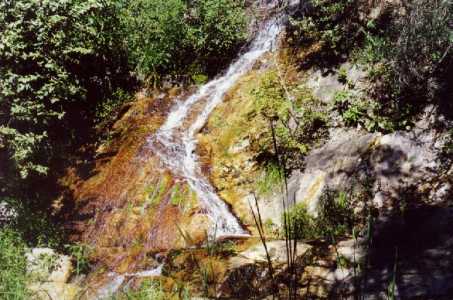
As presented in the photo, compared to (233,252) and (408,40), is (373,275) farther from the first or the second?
(408,40)

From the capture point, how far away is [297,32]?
10.3 meters

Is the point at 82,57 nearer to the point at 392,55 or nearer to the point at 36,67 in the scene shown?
the point at 36,67

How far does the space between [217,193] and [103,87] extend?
5.32 m

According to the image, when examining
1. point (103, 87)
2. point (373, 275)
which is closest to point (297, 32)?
point (103, 87)

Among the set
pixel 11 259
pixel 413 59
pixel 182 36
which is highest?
pixel 182 36

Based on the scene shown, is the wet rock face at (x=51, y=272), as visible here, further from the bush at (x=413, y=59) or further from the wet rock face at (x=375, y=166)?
the bush at (x=413, y=59)

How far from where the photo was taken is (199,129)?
10.2m

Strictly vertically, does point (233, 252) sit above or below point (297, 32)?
below

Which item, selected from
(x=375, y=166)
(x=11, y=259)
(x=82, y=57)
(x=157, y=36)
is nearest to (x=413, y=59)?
(x=375, y=166)

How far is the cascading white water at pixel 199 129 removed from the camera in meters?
8.00

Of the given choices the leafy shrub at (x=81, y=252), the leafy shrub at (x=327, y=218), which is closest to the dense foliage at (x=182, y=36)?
the leafy shrub at (x=81, y=252)

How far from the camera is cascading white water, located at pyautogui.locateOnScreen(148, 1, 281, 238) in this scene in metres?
8.00

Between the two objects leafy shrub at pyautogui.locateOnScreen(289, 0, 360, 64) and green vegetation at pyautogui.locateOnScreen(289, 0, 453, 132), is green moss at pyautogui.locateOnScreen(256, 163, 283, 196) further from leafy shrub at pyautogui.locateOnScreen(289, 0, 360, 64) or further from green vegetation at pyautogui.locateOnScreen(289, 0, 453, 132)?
leafy shrub at pyautogui.locateOnScreen(289, 0, 360, 64)

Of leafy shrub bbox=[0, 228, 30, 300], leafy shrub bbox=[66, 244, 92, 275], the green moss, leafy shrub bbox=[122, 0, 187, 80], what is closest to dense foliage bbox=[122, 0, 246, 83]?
leafy shrub bbox=[122, 0, 187, 80]
